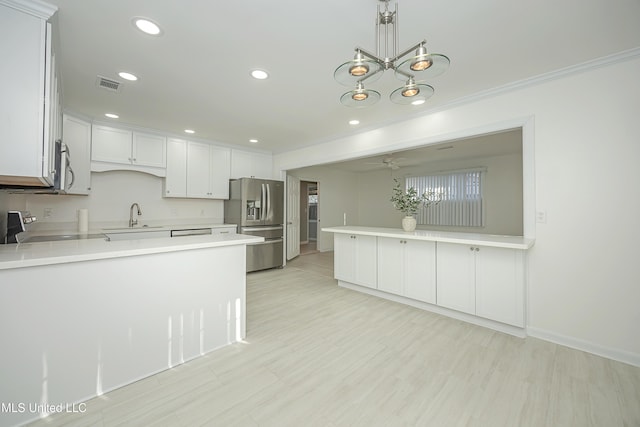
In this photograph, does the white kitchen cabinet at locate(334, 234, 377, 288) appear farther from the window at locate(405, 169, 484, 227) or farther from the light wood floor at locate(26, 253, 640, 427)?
the window at locate(405, 169, 484, 227)

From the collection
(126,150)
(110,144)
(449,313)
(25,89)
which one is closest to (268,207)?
(126,150)

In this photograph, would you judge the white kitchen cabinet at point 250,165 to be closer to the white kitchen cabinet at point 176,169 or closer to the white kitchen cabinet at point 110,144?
the white kitchen cabinet at point 176,169

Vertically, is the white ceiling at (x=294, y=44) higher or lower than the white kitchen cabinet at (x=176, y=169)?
higher

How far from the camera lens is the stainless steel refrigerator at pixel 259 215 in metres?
4.73

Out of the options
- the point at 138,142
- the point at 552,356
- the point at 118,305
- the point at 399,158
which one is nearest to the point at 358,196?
the point at 399,158

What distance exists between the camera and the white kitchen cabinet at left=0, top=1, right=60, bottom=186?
1426 mm

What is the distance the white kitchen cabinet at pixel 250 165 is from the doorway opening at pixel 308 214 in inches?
107

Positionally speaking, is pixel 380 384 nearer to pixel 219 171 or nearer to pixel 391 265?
pixel 391 265

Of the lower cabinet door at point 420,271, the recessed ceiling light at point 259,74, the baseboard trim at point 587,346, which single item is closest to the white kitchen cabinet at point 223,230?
the recessed ceiling light at point 259,74

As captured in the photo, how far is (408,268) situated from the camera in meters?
3.18

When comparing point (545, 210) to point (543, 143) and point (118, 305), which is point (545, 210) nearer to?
point (543, 143)

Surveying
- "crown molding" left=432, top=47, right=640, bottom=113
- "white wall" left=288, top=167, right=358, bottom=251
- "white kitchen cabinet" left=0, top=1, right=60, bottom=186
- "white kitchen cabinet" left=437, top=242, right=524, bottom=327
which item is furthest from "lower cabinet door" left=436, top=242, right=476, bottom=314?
"white wall" left=288, top=167, right=358, bottom=251

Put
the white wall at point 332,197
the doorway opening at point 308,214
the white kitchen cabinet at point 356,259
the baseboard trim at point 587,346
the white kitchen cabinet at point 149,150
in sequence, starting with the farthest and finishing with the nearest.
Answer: the doorway opening at point 308,214 < the white wall at point 332,197 < the white kitchen cabinet at point 149,150 < the white kitchen cabinet at point 356,259 < the baseboard trim at point 587,346

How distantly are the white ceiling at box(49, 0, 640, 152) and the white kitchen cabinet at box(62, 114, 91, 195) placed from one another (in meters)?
0.35
